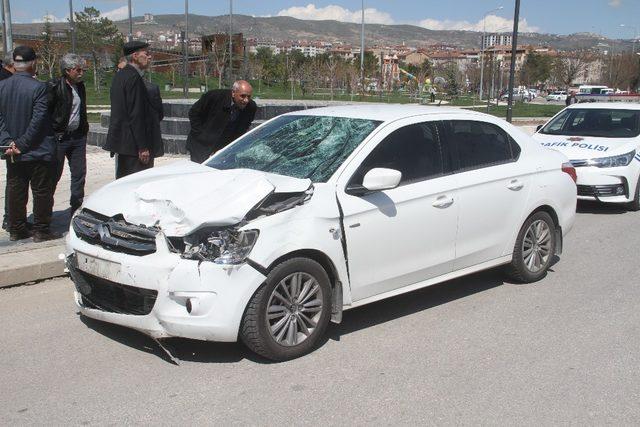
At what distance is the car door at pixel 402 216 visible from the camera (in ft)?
15.8

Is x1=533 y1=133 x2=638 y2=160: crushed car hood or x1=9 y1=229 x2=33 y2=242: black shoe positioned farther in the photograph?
x1=533 y1=133 x2=638 y2=160: crushed car hood

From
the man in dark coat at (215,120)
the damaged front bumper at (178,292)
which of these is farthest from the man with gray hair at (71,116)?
the damaged front bumper at (178,292)

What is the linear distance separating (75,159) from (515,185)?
→ 197 inches

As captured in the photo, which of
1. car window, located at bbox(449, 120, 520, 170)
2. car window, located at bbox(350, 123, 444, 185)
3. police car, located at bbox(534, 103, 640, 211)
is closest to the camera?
car window, located at bbox(350, 123, 444, 185)

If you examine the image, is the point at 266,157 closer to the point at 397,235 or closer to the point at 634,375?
the point at 397,235

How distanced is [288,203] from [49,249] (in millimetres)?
3283

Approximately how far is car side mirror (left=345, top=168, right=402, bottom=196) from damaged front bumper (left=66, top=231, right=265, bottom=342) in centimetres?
103

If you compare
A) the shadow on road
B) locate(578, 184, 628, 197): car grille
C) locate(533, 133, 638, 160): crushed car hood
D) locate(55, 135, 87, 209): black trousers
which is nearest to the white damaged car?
locate(55, 135, 87, 209): black trousers

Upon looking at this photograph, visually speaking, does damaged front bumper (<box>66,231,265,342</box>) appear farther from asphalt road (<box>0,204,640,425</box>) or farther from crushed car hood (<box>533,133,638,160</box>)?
crushed car hood (<box>533,133,638,160</box>)

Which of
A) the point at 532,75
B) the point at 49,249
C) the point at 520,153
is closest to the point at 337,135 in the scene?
the point at 520,153

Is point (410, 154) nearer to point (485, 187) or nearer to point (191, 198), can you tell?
point (485, 187)

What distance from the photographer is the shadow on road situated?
10539 millimetres

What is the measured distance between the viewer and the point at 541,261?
652 cm

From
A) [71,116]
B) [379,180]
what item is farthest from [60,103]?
[379,180]
